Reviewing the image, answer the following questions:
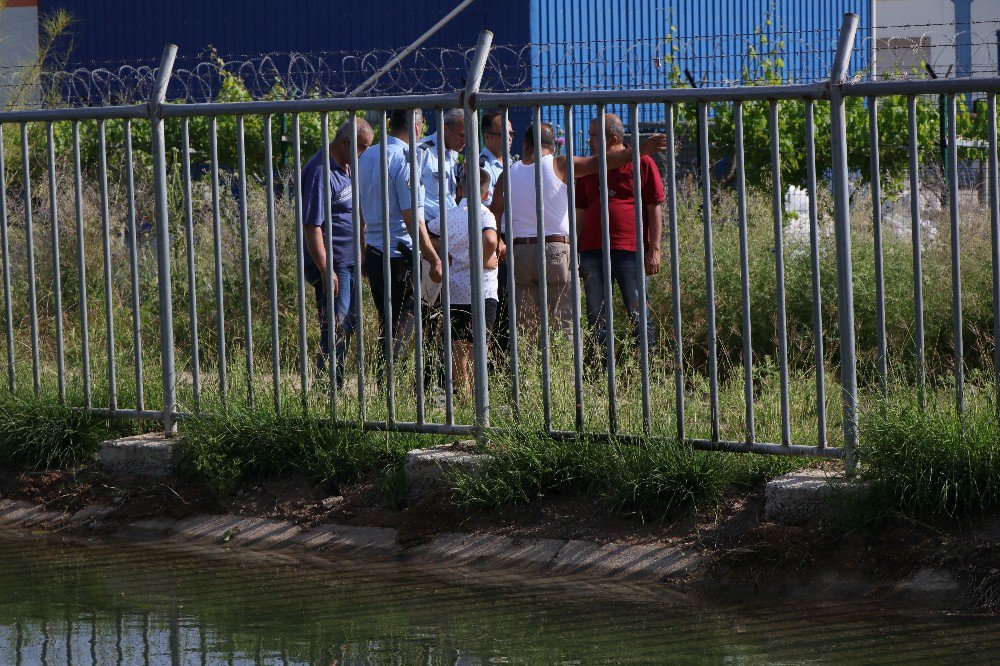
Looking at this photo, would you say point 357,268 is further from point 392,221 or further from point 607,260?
point 392,221

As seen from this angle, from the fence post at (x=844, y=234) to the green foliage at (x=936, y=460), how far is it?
0.17m

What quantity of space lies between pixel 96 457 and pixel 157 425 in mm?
326

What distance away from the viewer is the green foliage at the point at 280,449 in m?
6.04

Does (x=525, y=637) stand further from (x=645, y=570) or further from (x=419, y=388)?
(x=419, y=388)

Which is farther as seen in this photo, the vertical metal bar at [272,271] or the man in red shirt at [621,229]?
the man in red shirt at [621,229]

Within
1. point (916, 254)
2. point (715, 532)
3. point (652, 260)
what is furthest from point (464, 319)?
point (916, 254)

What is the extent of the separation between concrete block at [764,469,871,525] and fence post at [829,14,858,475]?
92 mm

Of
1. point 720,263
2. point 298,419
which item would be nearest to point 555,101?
point 298,419

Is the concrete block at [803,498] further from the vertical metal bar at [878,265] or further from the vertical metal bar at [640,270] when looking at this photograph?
the vertical metal bar at [640,270]

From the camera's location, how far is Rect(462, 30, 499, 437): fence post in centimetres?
568

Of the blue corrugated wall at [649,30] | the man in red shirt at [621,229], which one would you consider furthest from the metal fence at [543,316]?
the blue corrugated wall at [649,30]

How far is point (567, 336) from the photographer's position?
6.17m

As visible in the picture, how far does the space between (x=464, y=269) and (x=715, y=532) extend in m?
2.35

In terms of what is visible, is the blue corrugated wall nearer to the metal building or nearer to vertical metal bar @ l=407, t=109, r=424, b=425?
the metal building
